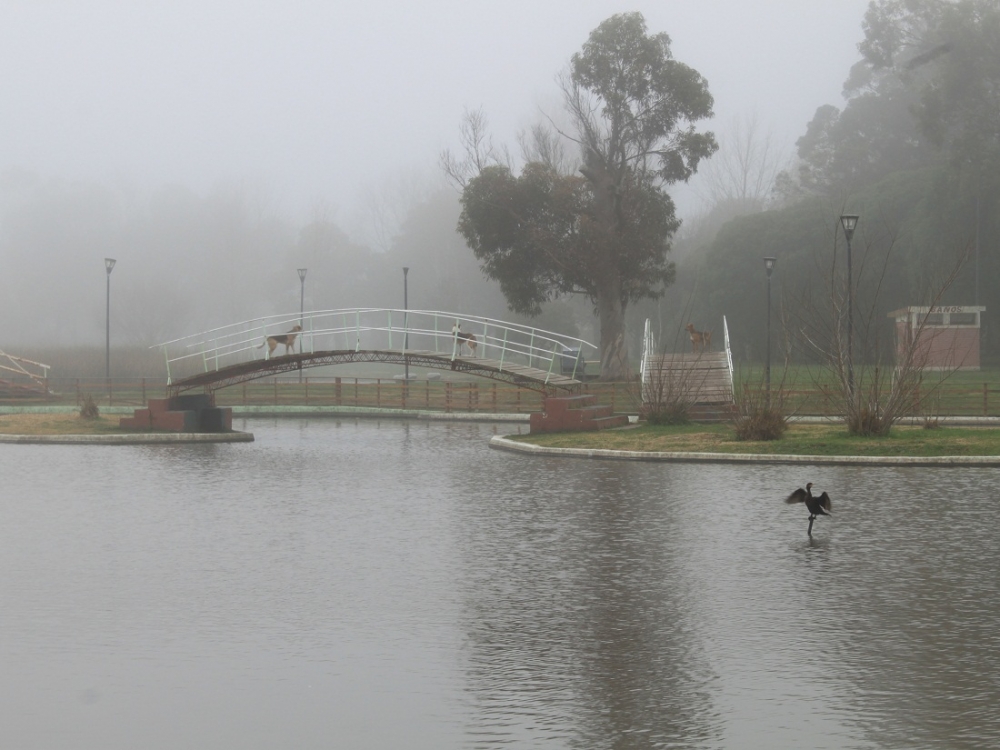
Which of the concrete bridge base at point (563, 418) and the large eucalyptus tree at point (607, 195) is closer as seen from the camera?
the concrete bridge base at point (563, 418)

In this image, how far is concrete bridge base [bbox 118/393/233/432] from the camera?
29.9 m

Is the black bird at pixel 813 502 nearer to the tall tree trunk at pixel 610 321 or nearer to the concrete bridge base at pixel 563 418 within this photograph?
the concrete bridge base at pixel 563 418

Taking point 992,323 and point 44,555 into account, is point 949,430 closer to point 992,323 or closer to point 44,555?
point 44,555

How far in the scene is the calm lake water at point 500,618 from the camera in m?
6.52

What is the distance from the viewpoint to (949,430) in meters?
26.6

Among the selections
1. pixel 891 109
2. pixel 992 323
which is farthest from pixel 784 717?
pixel 891 109

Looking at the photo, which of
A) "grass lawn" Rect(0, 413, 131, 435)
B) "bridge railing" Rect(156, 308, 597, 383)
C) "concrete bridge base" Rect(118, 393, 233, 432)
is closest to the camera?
"grass lawn" Rect(0, 413, 131, 435)

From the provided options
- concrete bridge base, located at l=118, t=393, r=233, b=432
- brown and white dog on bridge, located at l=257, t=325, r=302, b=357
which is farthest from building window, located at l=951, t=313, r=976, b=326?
concrete bridge base, located at l=118, t=393, r=233, b=432

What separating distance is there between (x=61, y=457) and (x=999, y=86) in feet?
157

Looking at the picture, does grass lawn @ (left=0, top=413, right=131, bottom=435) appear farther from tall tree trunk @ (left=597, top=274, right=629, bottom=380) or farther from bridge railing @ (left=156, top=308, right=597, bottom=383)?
tall tree trunk @ (left=597, top=274, right=629, bottom=380)

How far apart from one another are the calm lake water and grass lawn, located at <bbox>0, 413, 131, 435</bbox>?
12136 mm

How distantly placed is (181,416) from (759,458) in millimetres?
14702

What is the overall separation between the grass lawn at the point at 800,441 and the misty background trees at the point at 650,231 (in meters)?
3.06

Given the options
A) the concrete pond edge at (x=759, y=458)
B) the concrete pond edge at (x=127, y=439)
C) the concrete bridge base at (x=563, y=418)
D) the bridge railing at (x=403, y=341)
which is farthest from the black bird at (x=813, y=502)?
the concrete pond edge at (x=127, y=439)
